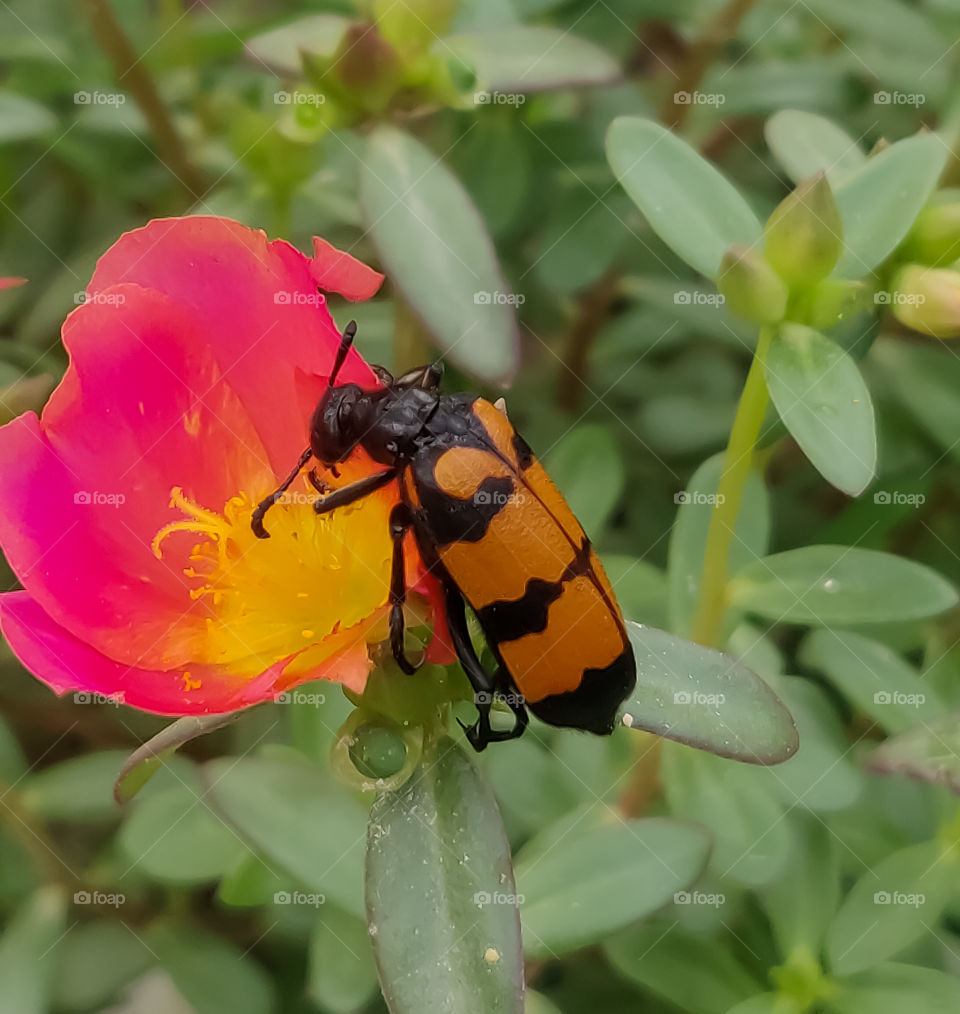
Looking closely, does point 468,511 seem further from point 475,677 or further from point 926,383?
point 926,383

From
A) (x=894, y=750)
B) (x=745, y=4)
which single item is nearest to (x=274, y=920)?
(x=894, y=750)

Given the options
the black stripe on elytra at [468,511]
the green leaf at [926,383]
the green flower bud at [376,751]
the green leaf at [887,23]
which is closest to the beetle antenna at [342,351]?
the black stripe on elytra at [468,511]

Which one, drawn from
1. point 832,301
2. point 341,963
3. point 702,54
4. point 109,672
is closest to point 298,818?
point 341,963

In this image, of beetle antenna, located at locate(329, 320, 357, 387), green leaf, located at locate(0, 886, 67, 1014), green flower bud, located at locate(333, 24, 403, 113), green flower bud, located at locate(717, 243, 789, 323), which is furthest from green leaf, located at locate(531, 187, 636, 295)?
green leaf, located at locate(0, 886, 67, 1014)

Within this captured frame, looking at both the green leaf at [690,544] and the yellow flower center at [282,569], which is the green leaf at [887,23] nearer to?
the green leaf at [690,544]

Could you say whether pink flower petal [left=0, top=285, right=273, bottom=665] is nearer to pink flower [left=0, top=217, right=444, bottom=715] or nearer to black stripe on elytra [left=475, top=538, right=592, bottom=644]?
pink flower [left=0, top=217, right=444, bottom=715]

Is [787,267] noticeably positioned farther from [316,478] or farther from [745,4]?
[745,4]
